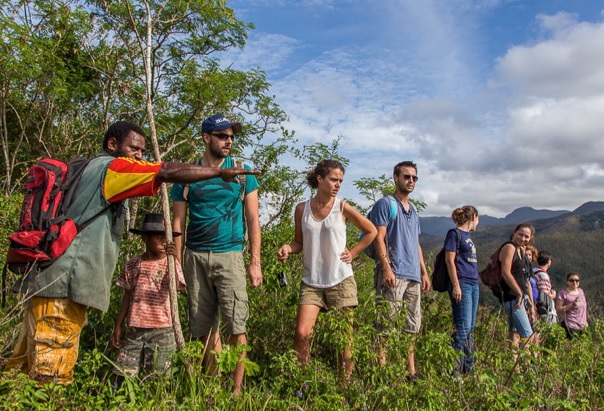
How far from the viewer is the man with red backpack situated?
2.46 m

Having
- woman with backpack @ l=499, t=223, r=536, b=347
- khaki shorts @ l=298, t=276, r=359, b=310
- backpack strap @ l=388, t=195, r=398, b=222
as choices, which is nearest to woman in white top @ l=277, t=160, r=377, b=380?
khaki shorts @ l=298, t=276, r=359, b=310

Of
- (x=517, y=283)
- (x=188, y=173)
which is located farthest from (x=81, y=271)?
(x=517, y=283)

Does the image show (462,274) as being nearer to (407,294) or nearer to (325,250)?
(407,294)

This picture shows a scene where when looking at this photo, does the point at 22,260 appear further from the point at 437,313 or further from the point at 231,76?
the point at 231,76

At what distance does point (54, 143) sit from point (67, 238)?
9599 millimetres

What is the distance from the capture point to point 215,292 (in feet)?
12.0

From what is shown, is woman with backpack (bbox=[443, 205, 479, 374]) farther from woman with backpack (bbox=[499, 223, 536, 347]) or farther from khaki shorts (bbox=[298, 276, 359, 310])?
khaki shorts (bbox=[298, 276, 359, 310])

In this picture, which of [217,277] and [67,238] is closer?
[67,238]

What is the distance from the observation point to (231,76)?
36.5 feet

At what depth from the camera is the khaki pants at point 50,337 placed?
8.34ft

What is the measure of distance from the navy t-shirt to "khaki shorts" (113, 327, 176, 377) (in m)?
2.91

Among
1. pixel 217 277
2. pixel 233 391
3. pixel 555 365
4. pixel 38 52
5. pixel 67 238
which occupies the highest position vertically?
pixel 38 52

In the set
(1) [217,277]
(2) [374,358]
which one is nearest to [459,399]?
(2) [374,358]

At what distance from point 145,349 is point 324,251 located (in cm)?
148
